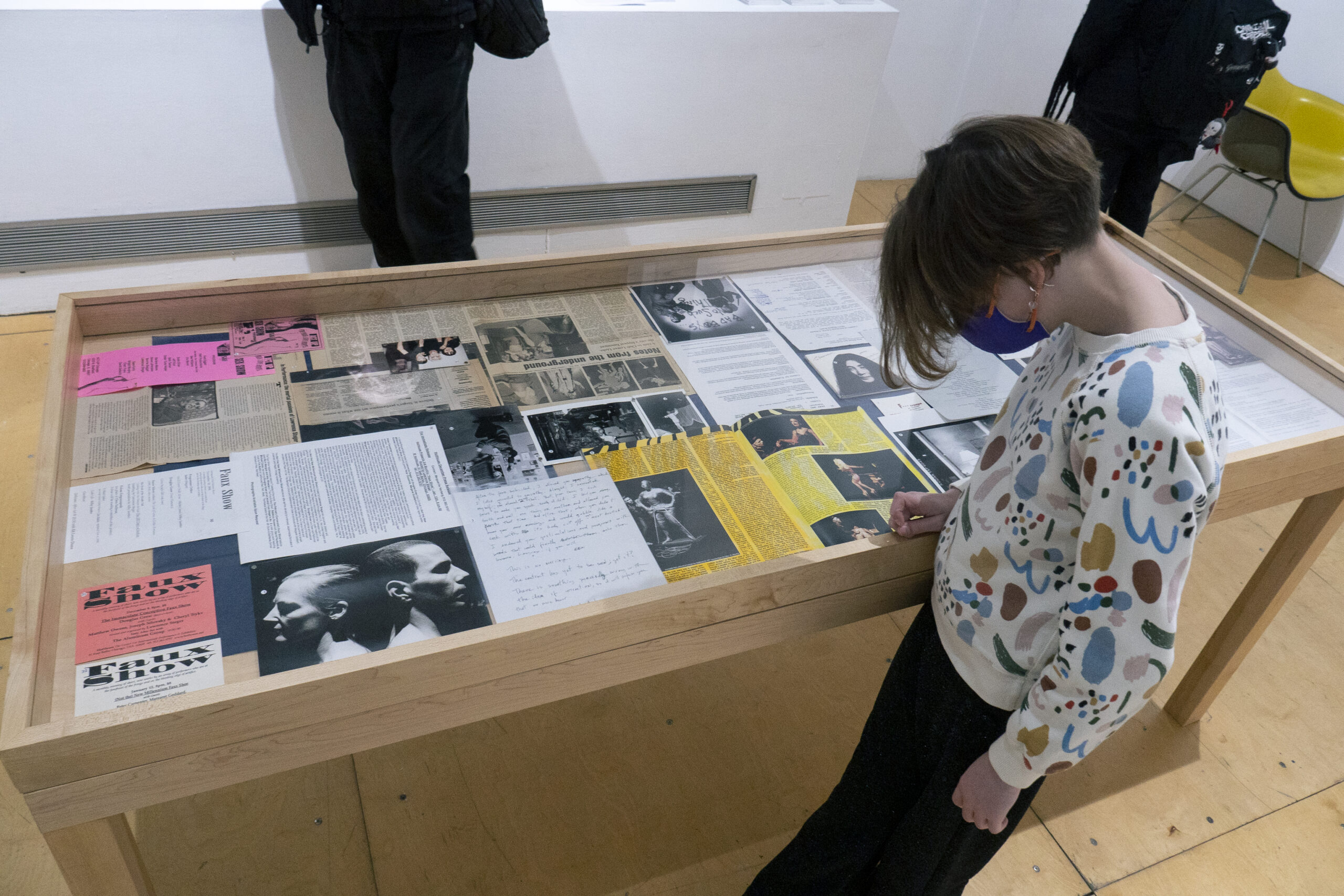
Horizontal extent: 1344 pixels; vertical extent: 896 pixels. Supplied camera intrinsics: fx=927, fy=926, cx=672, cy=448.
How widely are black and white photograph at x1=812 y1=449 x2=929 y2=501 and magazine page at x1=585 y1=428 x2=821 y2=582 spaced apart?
0.35ft

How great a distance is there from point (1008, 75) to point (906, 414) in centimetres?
335

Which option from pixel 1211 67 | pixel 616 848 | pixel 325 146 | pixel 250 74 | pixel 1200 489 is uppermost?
pixel 1200 489

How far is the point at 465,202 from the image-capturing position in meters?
2.49

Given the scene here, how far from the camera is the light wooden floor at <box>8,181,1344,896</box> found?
5.45ft

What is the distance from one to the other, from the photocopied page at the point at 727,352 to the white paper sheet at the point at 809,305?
39 millimetres

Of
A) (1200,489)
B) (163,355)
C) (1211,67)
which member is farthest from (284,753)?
(1211,67)

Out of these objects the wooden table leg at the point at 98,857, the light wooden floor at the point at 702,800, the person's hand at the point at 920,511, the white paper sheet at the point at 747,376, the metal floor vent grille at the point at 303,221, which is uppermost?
the person's hand at the point at 920,511

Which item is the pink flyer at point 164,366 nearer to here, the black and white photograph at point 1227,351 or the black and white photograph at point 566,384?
the black and white photograph at point 566,384

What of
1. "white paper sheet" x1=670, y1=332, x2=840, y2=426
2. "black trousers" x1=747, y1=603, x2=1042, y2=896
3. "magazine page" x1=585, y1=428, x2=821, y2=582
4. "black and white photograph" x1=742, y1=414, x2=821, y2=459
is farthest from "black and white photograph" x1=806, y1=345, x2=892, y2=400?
"black trousers" x1=747, y1=603, x2=1042, y2=896

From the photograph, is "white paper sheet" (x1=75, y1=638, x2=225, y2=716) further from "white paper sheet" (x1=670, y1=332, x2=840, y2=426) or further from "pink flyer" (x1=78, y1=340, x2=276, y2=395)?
"white paper sheet" (x1=670, y1=332, x2=840, y2=426)

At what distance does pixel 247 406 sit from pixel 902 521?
1.01 meters

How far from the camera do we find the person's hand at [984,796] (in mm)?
1107

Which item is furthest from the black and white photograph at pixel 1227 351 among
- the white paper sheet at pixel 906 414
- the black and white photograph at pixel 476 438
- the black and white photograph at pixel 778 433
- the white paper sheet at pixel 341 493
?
the white paper sheet at pixel 341 493

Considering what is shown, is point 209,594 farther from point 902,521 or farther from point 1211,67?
point 1211,67
